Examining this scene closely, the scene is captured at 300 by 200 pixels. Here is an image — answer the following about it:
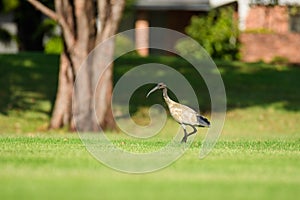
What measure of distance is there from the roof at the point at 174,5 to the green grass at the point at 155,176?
29466 mm

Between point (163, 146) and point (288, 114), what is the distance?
Answer: 15433 mm

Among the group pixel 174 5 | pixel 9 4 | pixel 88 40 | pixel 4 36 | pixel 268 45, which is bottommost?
pixel 268 45

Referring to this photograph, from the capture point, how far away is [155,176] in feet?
38.1

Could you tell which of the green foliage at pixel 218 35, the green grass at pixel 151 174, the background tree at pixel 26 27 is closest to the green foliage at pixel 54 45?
the background tree at pixel 26 27

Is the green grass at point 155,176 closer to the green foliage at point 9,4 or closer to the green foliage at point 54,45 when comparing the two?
the green foliage at point 9,4

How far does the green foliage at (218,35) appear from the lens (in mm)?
39688

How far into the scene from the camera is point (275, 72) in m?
35.3

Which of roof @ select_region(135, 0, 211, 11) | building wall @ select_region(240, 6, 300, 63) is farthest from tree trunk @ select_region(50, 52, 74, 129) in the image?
roof @ select_region(135, 0, 211, 11)

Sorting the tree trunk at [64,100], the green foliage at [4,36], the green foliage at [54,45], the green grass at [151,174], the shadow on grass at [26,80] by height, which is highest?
the green grass at [151,174]

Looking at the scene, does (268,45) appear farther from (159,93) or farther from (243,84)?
(159,93)

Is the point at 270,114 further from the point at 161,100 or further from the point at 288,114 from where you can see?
the point at 161,100

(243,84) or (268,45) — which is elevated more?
(243,84)

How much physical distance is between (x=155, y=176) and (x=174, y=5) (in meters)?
33.2

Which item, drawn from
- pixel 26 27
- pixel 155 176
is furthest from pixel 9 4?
pixel 155 176
